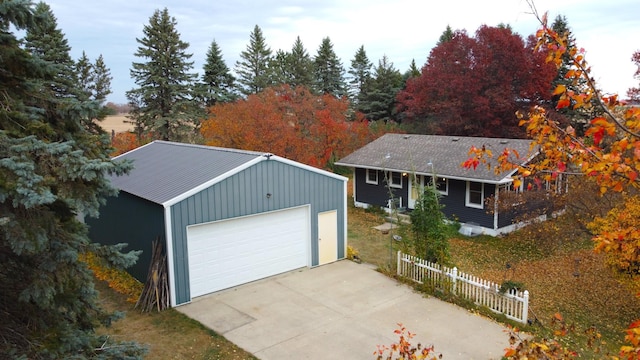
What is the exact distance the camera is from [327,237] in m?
14.7

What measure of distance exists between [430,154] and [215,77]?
25.5 meters

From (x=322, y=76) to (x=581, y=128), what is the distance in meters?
27.5

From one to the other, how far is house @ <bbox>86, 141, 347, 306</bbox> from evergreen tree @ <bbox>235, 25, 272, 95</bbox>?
30680 millimetres

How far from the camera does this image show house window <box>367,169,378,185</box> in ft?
77.2

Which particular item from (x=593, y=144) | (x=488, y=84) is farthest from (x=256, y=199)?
(x=488, y=84)

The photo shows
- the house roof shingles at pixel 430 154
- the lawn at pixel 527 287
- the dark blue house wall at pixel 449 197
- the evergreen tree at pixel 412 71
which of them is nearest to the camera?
the lawn at pixel 527 287

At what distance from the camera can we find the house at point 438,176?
1908 cm

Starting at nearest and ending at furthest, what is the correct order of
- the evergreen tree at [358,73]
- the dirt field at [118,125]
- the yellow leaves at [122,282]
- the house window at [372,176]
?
1. the yellow leaves at [122,282]
2. the house window at [372,176]
3. the dirt field at [118,125]
4. the evergreen tree at [358,73]

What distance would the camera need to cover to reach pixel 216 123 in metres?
26.2

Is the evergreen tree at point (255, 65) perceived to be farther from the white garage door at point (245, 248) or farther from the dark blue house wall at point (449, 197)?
the white garage door at point (245, 248)

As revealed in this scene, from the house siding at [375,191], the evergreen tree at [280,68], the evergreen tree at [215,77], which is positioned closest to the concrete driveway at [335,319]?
the house siding at [375,191]

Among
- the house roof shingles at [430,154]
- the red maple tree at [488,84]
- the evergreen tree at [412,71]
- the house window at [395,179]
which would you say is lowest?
the house window at [395,179]

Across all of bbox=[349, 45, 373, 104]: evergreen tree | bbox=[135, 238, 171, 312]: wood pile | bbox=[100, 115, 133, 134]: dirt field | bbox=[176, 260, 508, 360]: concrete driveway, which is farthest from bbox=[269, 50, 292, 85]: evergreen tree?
bbox=[135, 238, 171, 312]: wood pile

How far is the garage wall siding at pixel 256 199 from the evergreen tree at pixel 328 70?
37.6 meters
